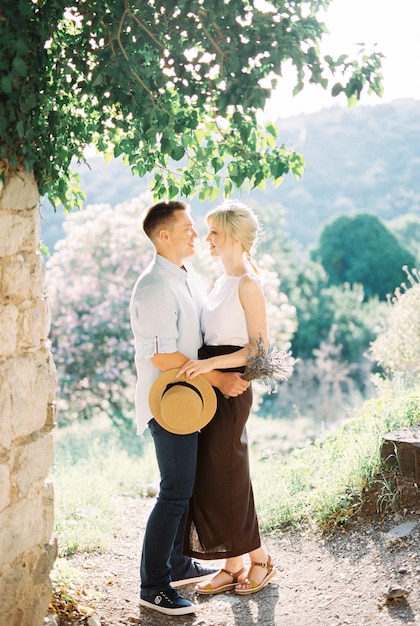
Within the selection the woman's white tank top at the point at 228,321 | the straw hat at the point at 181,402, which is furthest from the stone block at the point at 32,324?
the woman's white tank top at the point at 228,321

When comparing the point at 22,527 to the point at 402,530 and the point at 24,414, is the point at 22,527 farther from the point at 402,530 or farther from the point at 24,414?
the point at 402,530

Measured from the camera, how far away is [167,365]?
3469 mm

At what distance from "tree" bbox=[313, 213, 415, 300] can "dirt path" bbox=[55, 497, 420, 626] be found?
60.9ft

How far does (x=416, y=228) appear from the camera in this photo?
26.2 meters

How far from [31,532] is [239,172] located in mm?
2065

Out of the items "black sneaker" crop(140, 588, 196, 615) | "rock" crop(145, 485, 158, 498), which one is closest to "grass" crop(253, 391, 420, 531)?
"rock" crop(145, 485, 158, 498)

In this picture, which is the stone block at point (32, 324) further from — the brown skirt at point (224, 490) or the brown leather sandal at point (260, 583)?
the brown leather sandal at point (260, 583)

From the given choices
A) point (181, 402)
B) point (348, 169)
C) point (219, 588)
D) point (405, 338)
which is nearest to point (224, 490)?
point (219, 588)

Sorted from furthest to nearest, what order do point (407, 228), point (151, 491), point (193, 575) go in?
point (407, 228) < point (151, 491) < point (193, 575)

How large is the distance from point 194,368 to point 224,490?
0.74m

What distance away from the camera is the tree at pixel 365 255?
22594 millimetres

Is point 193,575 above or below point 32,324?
Answer: below

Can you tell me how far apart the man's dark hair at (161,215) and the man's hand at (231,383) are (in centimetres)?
78

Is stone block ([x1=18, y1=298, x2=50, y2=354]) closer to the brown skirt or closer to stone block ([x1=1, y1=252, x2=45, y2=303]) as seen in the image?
stone block ([x1=1, y1=252, x2=45, y2=303])
